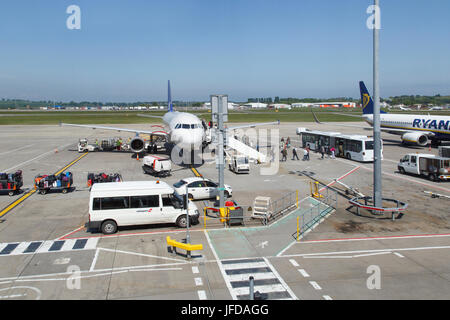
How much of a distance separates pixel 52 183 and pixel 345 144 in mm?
32064

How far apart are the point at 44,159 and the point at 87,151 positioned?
7072mm

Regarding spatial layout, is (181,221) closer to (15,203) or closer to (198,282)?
(198,282)

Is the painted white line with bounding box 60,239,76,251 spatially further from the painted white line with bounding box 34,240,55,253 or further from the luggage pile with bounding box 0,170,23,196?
the luggage pile with bounding box 0,170,23,196

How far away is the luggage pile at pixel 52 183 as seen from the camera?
26.6 m

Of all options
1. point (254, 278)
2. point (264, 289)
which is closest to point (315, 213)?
point (254, 278)

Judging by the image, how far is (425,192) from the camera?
2708cm

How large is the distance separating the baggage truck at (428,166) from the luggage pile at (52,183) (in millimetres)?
28489

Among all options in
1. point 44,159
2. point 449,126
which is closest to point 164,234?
point 44,159

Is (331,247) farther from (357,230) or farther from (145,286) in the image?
(145,286)

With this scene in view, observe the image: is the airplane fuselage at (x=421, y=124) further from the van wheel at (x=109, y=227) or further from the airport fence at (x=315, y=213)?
the van wheel at (x=109, y=227)

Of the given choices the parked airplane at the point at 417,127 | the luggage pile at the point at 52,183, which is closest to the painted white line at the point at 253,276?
the luggage pile at the point at 52,183

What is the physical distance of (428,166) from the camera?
104ft

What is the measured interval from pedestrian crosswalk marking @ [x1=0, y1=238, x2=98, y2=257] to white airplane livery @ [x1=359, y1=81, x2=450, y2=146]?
1801 inches
